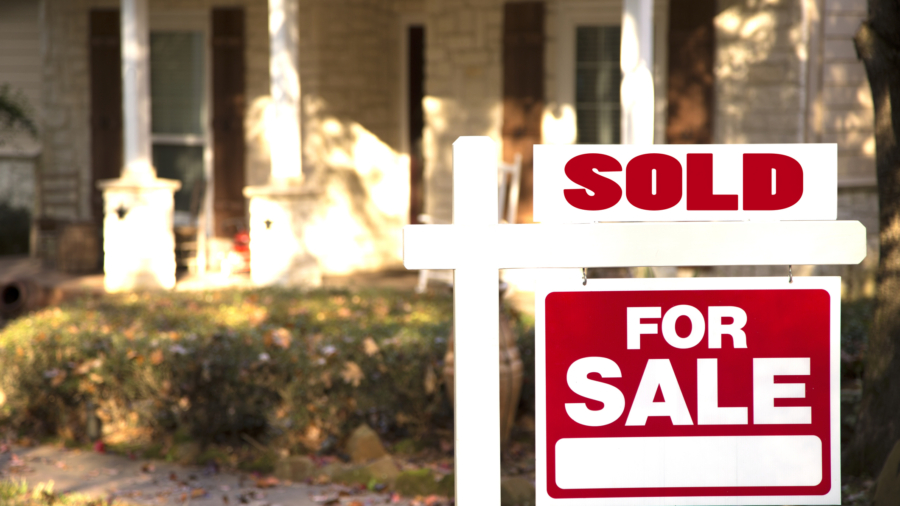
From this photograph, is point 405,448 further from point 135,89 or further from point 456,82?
point 135,89

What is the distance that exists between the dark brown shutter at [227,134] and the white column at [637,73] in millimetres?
4184

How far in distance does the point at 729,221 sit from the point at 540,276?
39cm

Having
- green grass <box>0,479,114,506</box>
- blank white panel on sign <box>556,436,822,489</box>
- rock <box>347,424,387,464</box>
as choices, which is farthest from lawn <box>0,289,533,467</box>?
blank white panel on sign <box>556,436,822,489</box>

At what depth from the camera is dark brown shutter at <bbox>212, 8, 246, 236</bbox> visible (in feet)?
29.2

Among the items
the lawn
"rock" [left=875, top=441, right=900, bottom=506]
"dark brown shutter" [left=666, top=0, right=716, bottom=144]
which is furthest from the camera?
"dark brown shutter" [left=666, top=0, right=716, bottom=144]

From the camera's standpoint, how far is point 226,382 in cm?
442

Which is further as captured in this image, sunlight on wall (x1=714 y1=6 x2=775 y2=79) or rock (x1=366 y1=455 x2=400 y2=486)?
sunlight on wall (x1=714 y1=6 x2=775 y2=79)

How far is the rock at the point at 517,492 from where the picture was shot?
376 centimetres

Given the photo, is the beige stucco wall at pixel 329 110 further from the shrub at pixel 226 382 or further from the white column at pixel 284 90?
the shrub at pixel 226 382

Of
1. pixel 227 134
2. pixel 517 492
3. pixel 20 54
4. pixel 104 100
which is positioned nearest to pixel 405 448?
pixel 517 492

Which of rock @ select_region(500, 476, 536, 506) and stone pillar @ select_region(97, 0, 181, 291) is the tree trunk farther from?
stone pillar @ select_region(97, 0, 181, 291)

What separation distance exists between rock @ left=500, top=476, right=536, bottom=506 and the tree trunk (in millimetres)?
1303

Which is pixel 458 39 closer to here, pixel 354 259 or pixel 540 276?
pixel 354 259

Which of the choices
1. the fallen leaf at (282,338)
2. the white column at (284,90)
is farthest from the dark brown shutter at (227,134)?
the fallen leaf at (282,338)
